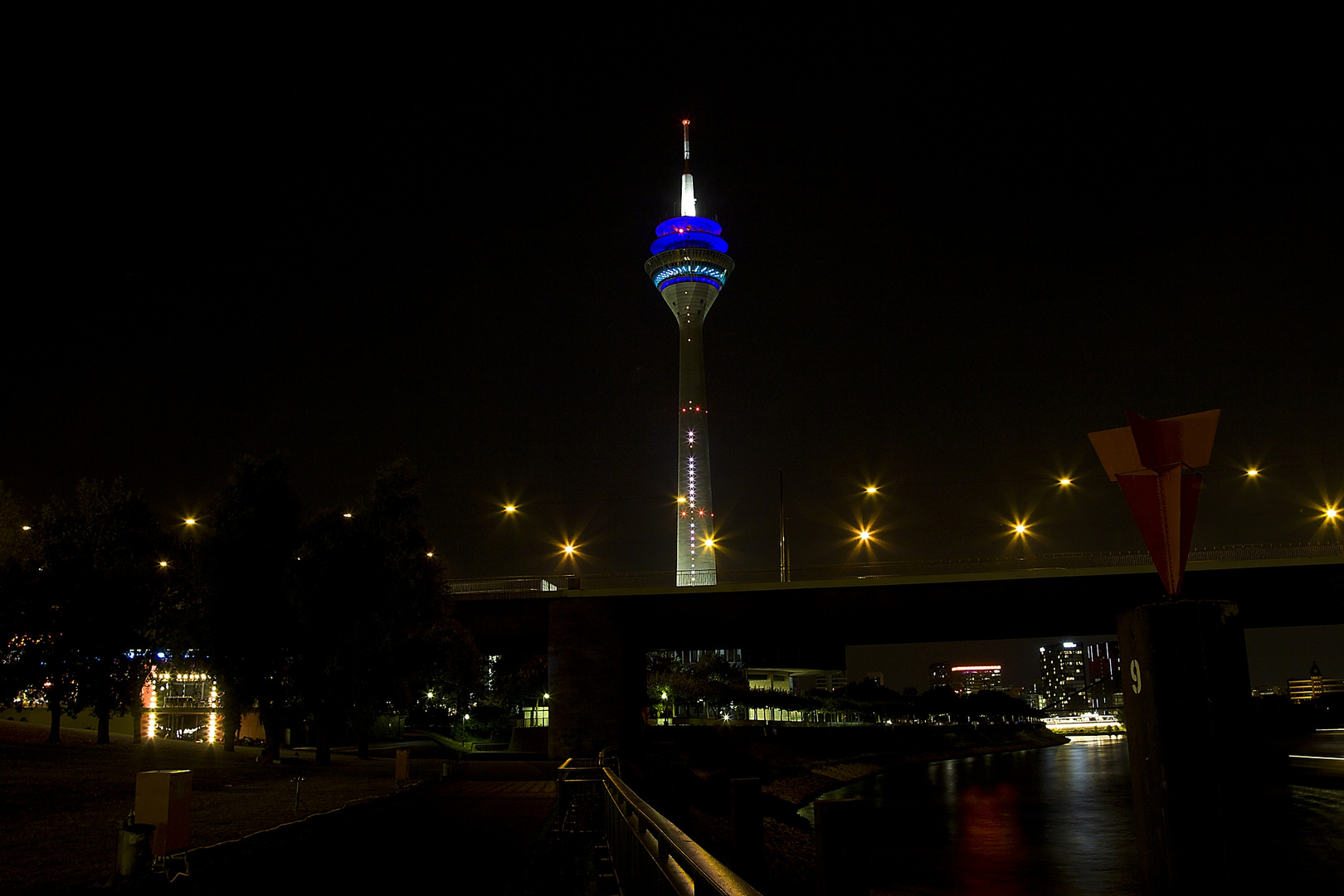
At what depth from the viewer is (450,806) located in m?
28.5

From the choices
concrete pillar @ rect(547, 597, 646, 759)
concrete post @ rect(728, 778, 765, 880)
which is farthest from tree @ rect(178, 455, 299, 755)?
concrete post @ rect(728, 778, 765, 880)

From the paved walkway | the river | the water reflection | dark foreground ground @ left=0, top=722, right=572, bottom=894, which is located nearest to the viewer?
the paved walkway

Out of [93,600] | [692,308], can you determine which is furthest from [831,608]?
[692,308]

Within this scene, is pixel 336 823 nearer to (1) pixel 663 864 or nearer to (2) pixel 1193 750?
(1) pixel 663 864

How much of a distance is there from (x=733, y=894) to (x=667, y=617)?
55865 millimetres

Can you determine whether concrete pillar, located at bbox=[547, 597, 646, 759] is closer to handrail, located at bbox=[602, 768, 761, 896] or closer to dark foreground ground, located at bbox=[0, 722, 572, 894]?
dark foreground ground, located at bbox=[0, 722, 572, 894]

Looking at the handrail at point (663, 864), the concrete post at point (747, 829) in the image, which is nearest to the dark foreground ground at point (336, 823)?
the concrete post at point (747, 829)

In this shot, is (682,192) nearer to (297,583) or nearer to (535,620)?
(535,620)

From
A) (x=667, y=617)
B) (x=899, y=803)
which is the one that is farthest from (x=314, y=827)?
(x=899, y=803)

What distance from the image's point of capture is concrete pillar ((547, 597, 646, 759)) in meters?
55.1

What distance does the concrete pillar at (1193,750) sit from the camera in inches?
229

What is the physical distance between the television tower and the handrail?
158 m

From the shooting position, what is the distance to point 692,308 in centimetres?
17112

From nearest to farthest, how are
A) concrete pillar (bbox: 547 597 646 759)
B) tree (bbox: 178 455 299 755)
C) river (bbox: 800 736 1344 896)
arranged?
river (bbox: 800 736 1344 896) → tree (bbox: 178 455 299 755) → concrete pillar (bbox: 547 597 646 759)
